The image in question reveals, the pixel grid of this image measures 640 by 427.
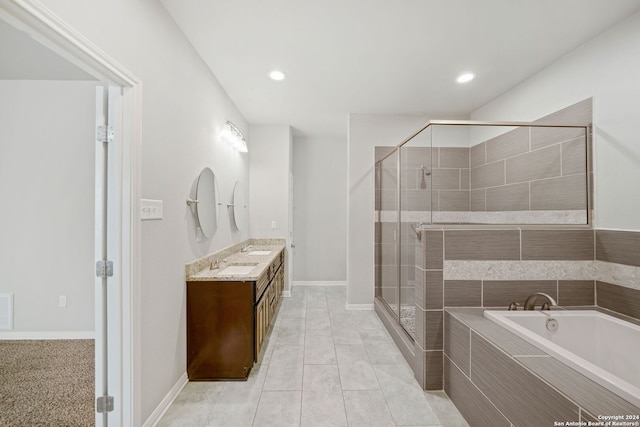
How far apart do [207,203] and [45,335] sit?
7.46ft

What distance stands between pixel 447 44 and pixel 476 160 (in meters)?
1.51

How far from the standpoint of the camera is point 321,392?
6.44ft

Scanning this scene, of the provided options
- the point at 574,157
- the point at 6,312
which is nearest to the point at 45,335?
the point at 6,312

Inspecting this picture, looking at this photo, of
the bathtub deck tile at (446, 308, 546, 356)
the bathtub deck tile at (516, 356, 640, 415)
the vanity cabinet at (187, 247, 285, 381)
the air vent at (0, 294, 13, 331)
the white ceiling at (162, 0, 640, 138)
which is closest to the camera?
the bathtub deck tile at (516, 356, 640, 415)

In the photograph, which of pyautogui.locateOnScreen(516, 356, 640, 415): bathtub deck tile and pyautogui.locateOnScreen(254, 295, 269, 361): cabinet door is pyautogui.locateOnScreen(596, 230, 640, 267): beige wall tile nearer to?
pyautogui.locateOnScreen(516, 356, 640, 415): bathtub deck tile

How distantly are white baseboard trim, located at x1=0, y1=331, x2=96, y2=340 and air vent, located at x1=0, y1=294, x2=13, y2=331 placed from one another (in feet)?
0.24

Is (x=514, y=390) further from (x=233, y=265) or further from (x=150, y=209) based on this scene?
(x=233, y=265)

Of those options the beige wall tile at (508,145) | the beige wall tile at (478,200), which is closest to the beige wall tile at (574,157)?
the beige wall tile at (508,145)

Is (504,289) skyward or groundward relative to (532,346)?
skyward

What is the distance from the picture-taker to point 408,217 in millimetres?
2777

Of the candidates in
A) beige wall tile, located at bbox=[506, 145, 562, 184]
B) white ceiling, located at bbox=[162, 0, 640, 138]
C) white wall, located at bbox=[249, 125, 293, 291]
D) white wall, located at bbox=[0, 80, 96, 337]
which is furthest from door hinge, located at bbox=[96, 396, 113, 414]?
beige wall tile, located at bbox=[506, 145, 562, 184]

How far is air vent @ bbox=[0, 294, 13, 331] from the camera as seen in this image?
8.96 feet

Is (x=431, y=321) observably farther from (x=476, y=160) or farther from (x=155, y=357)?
(x=476, y=160)

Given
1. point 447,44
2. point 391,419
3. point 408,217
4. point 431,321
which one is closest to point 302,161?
point 408,217
